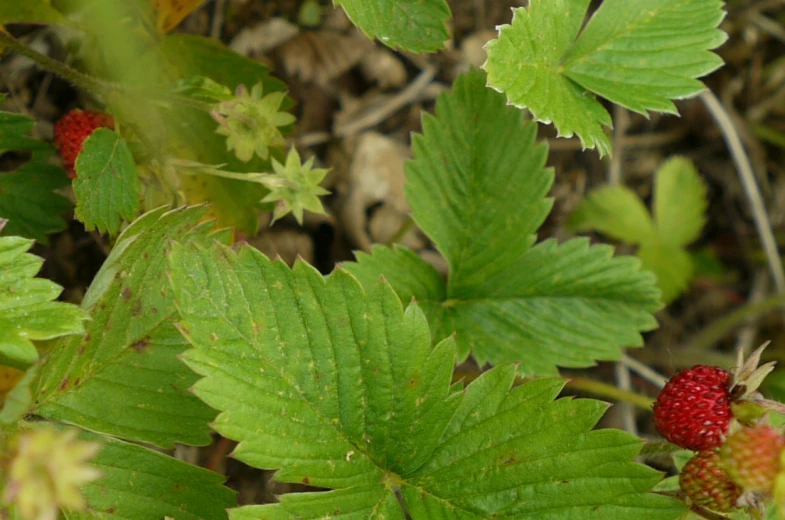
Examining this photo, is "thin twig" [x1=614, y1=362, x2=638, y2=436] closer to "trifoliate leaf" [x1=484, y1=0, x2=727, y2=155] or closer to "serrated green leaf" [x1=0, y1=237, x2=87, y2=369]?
"trifoliate leaf" [x1=484, y1=0, x2=727, y2=155]

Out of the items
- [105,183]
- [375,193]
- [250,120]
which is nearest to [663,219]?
[375,193]

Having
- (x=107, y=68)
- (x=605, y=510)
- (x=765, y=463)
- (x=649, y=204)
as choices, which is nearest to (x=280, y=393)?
(x=605, y=510)

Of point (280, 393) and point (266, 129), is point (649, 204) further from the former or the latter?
point (280, 393)

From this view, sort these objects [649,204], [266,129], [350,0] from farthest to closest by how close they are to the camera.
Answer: [649,204], [266,129], [350,0]

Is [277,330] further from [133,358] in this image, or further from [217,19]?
[217,19]

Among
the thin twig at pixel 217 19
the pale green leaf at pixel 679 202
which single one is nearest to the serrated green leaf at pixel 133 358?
the thin twig at pixel 217 19

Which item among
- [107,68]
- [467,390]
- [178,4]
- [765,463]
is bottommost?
[467,390]
